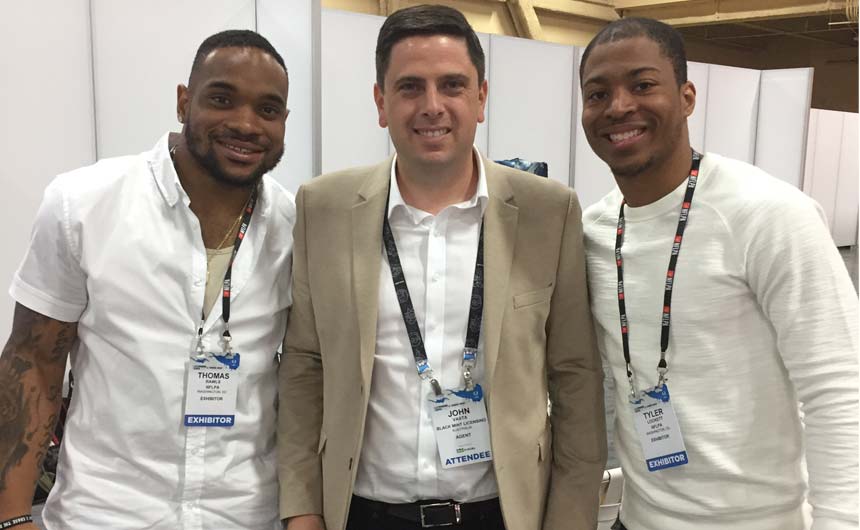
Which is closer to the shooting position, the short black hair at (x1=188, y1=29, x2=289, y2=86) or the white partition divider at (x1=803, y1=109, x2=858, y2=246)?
the short black hair at (x1=188, y1=29, x2=289, y2=86)

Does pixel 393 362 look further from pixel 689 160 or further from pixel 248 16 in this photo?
pixel 248 16

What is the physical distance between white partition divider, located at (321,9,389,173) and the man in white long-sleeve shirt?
3.89 metres

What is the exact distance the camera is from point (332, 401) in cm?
163

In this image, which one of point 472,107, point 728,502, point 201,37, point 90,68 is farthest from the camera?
point 201,37

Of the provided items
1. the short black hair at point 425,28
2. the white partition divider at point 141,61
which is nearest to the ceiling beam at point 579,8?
the white partition divider at point 141,61

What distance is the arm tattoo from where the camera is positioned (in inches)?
61.1

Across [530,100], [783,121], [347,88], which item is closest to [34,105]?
[347,88]

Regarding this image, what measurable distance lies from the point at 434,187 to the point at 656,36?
2.00 feet

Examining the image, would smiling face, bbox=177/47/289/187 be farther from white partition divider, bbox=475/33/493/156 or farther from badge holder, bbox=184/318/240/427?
white partition divider, bbox=475/33/493/156

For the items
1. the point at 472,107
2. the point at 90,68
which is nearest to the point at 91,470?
the point at 472,107

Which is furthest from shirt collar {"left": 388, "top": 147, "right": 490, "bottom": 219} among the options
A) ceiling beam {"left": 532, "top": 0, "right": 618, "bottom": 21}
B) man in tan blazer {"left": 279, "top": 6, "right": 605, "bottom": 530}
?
ceiling beam {"left": 532, "top": 0, "right": 618, "bottom": 21}

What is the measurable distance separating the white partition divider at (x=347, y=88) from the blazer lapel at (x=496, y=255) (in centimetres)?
371

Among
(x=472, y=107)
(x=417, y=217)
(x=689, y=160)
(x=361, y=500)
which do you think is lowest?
(x=361, y=500)

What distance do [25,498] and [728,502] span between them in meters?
1.56
